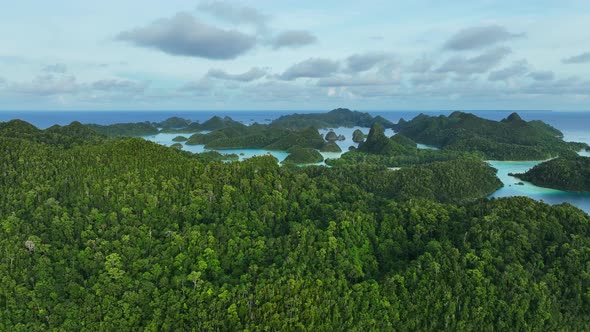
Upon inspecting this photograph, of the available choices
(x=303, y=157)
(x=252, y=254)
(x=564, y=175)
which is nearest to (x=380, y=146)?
(x=303, y=157)

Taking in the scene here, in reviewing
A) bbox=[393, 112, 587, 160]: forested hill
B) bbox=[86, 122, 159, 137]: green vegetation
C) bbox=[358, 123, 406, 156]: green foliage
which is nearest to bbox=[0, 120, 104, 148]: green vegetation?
bbox=[358, 123, 406, 156]: green foliage

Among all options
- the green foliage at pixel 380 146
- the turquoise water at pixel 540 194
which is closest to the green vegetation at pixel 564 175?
the turquoise water at pixel 540 194

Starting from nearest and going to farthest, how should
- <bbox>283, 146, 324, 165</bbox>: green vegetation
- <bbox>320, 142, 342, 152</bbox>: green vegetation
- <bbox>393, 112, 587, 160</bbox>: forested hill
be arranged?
<bbox>283, 146, 324, 165</bbox>: green vegetation
<bbox>393, 112, 587, 160</bbox>: forested hill
<bbox>320, 142, 342, 152</bbox>: green vegetation

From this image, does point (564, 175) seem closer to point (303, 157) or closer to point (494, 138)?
point (303, 157)

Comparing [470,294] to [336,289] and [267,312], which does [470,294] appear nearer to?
[336,289]

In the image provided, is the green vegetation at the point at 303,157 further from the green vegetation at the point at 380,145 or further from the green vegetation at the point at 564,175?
the green vegetation at the point at 564,175

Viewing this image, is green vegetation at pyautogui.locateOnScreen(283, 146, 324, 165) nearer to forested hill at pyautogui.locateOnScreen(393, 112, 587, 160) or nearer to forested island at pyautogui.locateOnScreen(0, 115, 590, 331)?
forested hill at pyautogui.locateOnScreen(393, 112, 587, 160)
